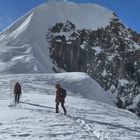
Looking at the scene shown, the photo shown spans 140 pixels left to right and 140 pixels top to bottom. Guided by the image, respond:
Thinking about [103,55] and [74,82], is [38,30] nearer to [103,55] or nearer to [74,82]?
[103,55]

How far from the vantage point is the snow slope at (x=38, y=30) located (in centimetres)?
9557

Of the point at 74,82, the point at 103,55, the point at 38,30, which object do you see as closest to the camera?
the point at 74,82

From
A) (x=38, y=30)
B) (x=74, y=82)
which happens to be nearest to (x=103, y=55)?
(x=38, y=30)

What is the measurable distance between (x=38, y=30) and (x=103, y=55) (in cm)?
2022

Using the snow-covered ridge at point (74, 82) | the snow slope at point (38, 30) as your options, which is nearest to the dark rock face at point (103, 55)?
the snow slope at point (38, 30)

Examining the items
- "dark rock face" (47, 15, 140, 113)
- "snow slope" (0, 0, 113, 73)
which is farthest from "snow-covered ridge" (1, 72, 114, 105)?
"dark rock face" (47, 15, 140, 113)

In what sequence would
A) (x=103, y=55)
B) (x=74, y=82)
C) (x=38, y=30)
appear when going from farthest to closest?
1. (x=38, y=30)
2. (x=103, y=55)
3. (x=74, y=82)

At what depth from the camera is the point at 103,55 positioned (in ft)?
374

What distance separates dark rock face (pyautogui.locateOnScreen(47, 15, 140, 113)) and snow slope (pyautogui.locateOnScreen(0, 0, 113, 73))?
370 centimetres

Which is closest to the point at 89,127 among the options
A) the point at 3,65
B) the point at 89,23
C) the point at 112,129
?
the point at 112,129

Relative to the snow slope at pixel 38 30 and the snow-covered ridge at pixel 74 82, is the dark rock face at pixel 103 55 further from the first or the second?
the snow-covered ridge at pixel 74 82

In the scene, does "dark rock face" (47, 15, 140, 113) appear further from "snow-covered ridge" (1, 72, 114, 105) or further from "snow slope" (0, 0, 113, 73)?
"snow-covered ridge" (1, 72, 114, 105)

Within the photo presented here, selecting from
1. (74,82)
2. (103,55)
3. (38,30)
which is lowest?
(74,82)

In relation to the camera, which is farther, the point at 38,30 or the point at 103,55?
the point at 38,30
